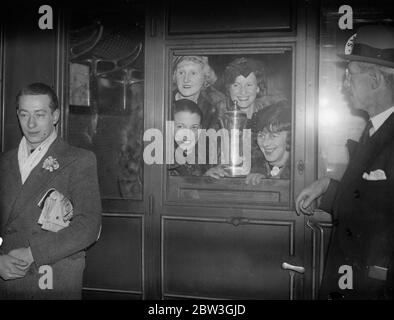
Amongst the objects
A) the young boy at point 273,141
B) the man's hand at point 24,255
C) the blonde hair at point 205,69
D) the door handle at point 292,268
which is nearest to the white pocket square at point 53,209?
the man's hand at point 24,255

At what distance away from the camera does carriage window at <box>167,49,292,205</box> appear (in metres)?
1.66

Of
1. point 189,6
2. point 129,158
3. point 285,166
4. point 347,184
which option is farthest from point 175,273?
point 189,6

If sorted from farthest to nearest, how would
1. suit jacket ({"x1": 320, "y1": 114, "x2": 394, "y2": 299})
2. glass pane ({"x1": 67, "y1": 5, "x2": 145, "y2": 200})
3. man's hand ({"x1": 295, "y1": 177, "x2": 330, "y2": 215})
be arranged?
glass pane ({"x1": 67, "y1": 5, "x2": 145, "y2": 200}), man's hand ({"x1": 295, "y1": 177, "x2": 330, "y2": 215}), suit jacket ({"x1": 320, "y1": 114, "x2": 394, "y2": 299})

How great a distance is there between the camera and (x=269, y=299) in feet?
5.52

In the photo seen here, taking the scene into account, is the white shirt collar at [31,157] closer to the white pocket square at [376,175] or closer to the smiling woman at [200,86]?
the smiling woman at [200,86]

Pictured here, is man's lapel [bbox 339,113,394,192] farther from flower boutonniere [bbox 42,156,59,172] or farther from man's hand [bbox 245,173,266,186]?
flower boutonniere [bbox 42,156,59,172]

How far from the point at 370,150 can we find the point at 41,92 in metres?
1.33

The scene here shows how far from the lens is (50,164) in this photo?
5.46 feet

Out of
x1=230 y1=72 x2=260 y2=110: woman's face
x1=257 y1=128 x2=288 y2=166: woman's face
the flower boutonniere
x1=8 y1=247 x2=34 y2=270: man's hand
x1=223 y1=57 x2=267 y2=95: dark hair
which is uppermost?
x1=223 y1=57 x2=267 y2=95: dark hair

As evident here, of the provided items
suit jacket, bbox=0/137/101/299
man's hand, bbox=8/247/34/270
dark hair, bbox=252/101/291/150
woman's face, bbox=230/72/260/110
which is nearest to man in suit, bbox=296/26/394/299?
dark hair, bbox=252/101/291/150

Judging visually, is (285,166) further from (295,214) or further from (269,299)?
(269,299)

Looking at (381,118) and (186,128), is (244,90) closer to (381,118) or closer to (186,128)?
(186,128)

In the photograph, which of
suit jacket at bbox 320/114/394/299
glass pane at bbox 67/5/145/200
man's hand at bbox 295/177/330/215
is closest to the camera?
suit jacket at bbox 320/114/394/299
